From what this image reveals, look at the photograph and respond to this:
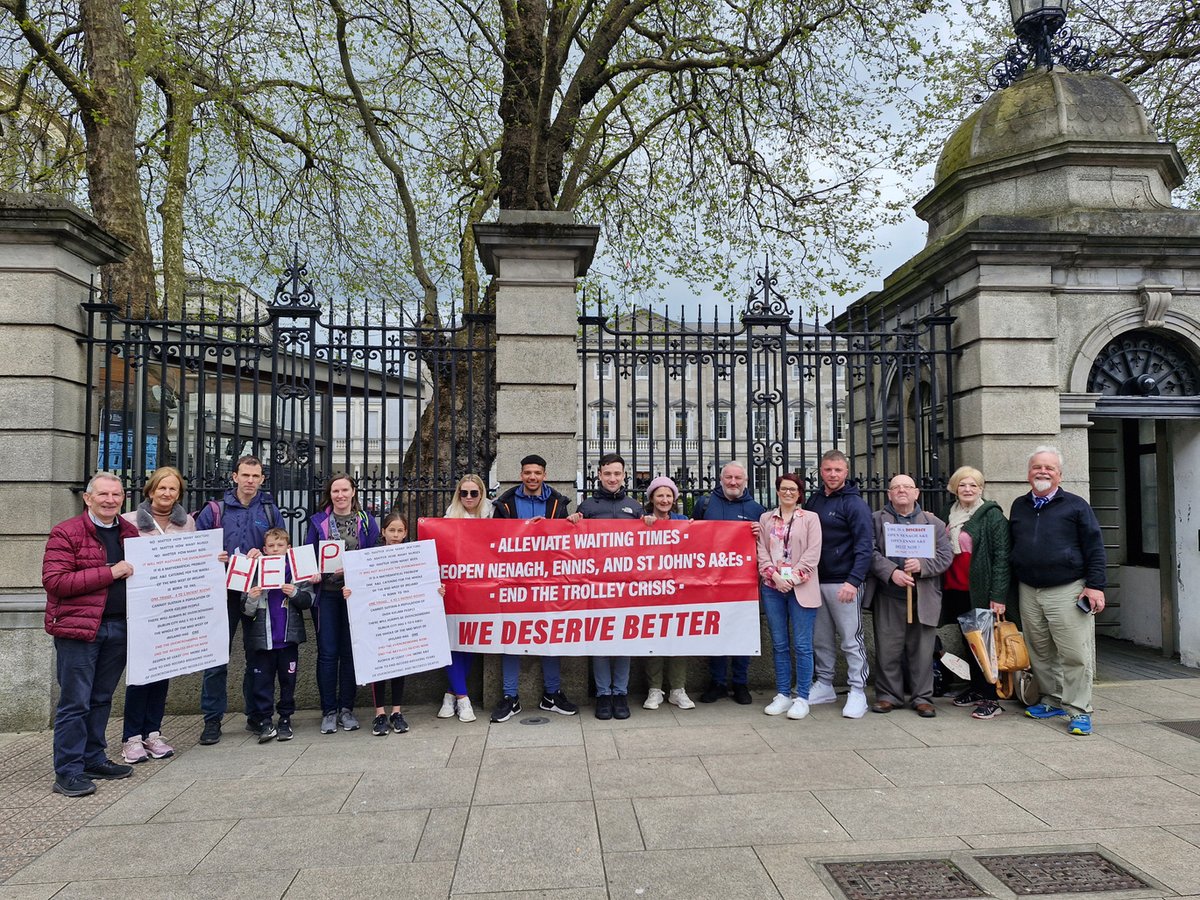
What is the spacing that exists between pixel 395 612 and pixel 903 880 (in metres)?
3.88

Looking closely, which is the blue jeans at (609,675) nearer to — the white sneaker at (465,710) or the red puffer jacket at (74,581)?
the white sneaker at (465,710)

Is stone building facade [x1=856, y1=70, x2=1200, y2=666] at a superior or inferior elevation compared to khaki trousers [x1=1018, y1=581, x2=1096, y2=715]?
superior

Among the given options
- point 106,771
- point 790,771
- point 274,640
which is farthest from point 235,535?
point 790,771

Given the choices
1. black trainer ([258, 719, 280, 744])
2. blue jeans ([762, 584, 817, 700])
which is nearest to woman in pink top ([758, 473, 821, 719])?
blue jeans ([762, 584, 817, 700])

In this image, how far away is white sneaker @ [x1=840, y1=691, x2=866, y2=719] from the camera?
20.6 ft

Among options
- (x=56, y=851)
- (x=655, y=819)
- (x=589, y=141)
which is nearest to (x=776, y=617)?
(x=655, y=819)

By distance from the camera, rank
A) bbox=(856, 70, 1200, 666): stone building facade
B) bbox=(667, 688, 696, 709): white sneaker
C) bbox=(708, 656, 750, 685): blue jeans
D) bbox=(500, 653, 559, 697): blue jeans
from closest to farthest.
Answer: bbox=(500, 653, 559, 697): blue jeans
bbox=(667, 688, 696, 709): white sneaker
bbox=(708, 656, 750, 685): blue jeans
bbox=(856, 70, 1200, 666): stone building facade

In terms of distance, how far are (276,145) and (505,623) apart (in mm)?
12116

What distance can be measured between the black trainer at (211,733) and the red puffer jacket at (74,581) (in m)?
1.27

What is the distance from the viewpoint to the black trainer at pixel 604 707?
250 inches

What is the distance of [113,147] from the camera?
10336 millimetres

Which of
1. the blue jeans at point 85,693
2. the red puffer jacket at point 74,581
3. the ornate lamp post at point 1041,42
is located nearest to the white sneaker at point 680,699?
the blue jeans at point 85,693

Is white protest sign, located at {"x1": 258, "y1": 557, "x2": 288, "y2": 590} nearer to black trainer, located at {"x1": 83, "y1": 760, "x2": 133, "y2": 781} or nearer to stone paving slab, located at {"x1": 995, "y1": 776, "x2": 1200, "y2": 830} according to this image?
black trainer, located at {"x1": 83, "y1": 760, "x2": 133, "y2": 781}

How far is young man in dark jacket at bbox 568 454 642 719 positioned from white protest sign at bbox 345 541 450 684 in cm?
128
